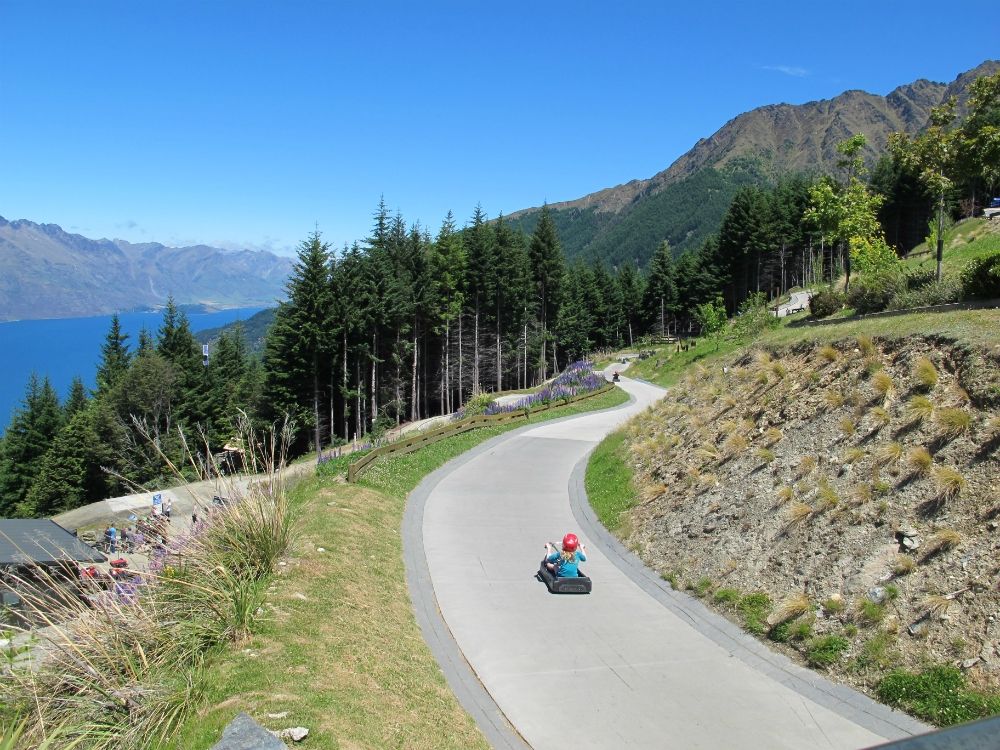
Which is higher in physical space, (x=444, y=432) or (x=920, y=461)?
(x=920, y=461)

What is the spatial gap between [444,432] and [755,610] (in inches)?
654

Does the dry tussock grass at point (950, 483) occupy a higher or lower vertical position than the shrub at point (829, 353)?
lower

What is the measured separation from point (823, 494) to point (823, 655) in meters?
3.50

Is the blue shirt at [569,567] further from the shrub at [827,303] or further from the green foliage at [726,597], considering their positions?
the shrub at [827,303]

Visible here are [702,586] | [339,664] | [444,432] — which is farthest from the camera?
[444,432]

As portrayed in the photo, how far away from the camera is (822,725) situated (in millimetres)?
8219

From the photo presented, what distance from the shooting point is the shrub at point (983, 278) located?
49.8ft

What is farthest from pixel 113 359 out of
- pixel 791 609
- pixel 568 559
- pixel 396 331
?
pixel 791 609

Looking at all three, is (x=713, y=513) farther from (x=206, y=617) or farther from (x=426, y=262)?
(x=426, y=262)

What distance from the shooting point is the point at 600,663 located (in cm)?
992

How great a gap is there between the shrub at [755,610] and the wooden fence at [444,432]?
10.8 m

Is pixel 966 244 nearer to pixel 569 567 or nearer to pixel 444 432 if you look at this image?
pixel 444 432

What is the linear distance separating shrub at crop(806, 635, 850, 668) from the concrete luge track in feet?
0.95

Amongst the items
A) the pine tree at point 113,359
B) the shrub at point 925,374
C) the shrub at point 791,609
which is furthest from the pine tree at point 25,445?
the shrub at point 925,374
